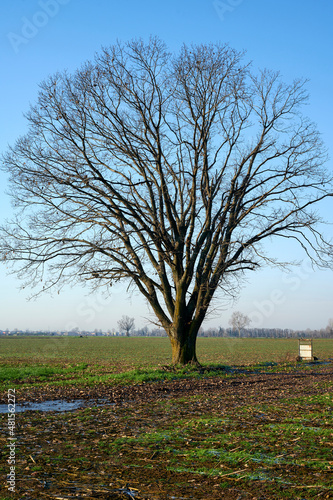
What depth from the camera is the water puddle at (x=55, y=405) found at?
10.4m

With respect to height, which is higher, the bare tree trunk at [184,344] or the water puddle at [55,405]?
the bare tree trunk at [184,344]

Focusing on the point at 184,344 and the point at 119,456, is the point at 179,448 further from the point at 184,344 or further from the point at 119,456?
the point at 184,344

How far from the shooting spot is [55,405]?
437 inches

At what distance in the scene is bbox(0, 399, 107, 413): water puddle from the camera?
10.4 m

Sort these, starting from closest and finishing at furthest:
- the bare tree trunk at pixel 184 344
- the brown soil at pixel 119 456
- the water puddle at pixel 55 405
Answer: the brown soil at pixel 119 456, the water puddle at pixel 55 405, the bare tree trunk at pixel 184 344

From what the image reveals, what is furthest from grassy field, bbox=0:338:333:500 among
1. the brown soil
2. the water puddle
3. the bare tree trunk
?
the bare tree trunk

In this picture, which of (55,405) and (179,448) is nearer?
(179,448)

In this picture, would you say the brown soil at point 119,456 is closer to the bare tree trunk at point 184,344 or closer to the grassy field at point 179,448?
the grassy field at point 179,448

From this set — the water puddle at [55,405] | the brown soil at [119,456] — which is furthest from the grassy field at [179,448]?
the water puddle at [55,405]

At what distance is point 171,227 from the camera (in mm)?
20453

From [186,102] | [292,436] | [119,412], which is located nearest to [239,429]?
[292,436]

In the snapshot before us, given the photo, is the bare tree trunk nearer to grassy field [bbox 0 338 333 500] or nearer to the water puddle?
grassy field [bbox 0 338 333 500]

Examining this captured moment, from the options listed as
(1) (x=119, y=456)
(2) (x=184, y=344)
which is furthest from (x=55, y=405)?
(2) (x=184, y=344)

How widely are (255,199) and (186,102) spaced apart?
571cm
